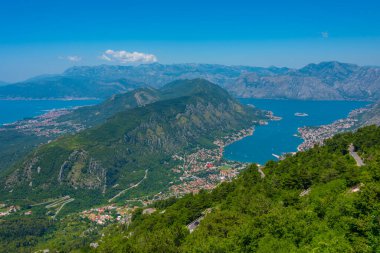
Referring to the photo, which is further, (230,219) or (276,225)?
(230,219)

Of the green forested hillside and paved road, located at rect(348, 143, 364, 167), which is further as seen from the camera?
paved road, located at rect(348, 143, 364, 167)

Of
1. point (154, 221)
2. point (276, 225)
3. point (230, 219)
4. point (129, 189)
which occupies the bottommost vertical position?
point (129, 189)

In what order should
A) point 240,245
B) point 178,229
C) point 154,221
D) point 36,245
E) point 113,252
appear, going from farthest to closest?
point 36,245 < point 154,221 < point 113,252 < point 178,229 < point 240,245

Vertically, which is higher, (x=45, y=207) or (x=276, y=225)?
(x=276, y=225)

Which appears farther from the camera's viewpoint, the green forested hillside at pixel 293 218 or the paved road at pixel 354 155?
the paved road at pixel 354 155

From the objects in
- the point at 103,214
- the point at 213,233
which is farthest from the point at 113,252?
the point at 103,214

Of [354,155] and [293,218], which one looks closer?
[293,218]

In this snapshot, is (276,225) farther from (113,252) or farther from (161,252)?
(113,252)

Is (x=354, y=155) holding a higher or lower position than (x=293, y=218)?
lower
